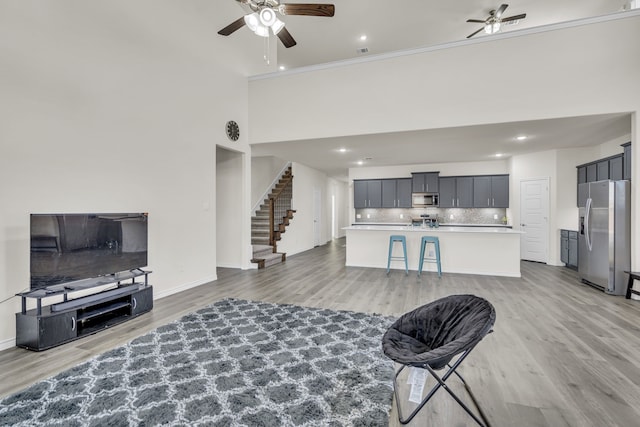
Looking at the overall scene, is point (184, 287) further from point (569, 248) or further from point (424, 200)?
point (569, 248)

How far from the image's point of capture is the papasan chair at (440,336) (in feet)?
5.24

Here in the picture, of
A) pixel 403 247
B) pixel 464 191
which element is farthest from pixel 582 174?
pixel 403 247

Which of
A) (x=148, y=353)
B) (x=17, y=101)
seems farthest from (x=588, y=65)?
(x=17, y=101)

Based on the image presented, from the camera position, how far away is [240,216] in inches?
248

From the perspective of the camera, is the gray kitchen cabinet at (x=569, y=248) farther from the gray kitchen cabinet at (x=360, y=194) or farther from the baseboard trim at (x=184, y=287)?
the baseboard trim at (x=184, y=287)

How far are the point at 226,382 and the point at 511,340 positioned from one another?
2.68 m

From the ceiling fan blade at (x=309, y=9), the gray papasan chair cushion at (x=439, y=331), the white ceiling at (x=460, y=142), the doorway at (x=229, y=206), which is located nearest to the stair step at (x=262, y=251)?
the doorway at (x=229, y=206)

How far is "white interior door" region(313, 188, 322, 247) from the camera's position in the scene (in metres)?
10.3

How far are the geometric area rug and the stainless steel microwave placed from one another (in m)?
6.26

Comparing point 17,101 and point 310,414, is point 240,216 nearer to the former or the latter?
point 17,101

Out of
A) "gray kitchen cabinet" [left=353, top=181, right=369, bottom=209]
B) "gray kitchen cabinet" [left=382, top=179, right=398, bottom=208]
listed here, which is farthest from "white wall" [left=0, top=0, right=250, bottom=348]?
"gray kitchen cabinet" [left=382, top=179, right=398, bottom=208]

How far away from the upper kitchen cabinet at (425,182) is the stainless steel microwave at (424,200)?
0.48ft

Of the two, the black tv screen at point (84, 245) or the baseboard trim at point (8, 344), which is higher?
the black tv screen at point (84, 245)

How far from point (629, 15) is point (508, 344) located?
191 inches
